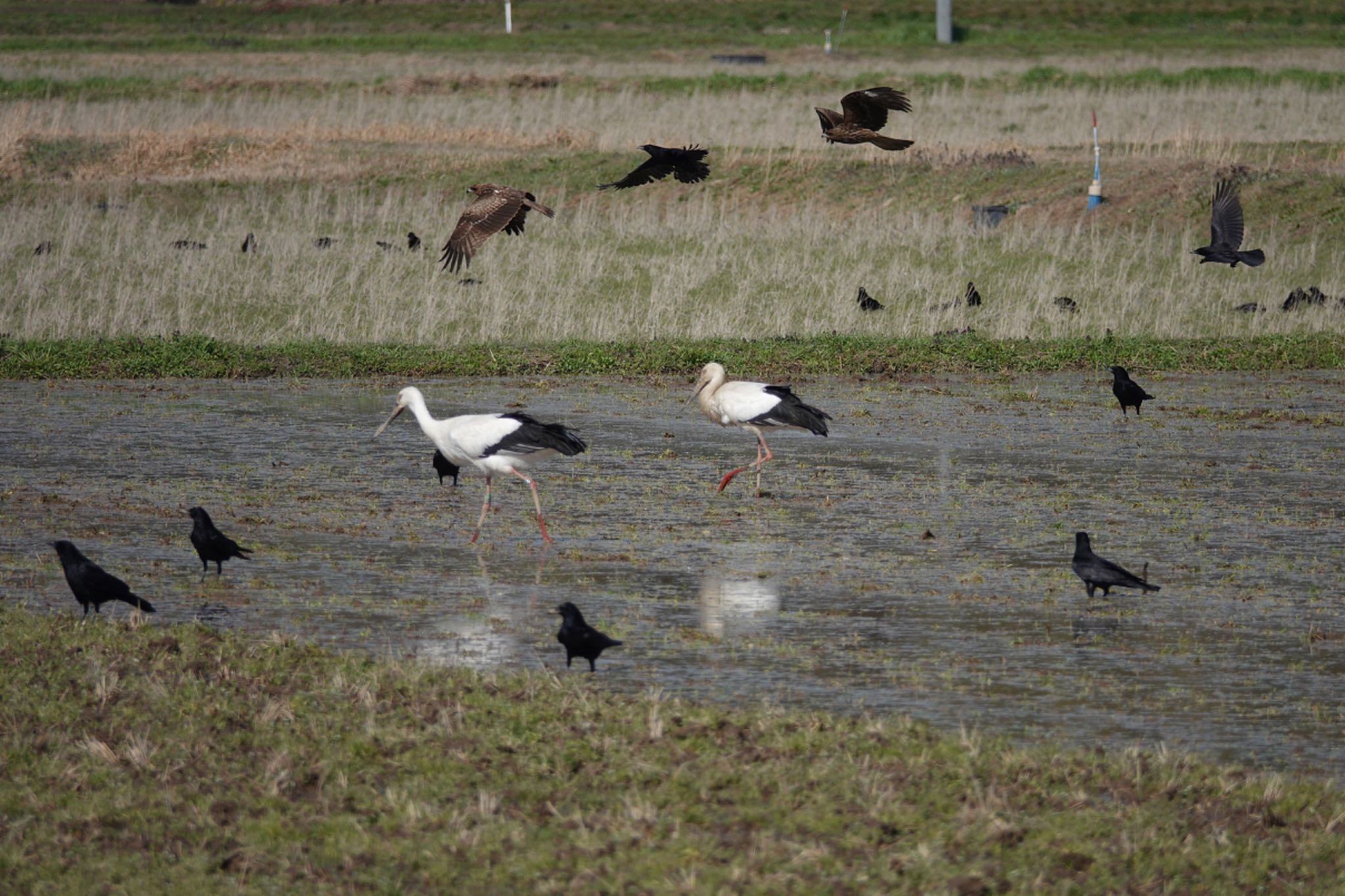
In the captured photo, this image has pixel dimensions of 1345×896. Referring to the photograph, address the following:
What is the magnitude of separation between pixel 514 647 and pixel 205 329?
491 inches

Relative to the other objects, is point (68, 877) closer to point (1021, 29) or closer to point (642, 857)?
point (642, 857)

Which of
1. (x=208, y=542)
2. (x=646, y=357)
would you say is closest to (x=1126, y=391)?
(x=646, y=357)

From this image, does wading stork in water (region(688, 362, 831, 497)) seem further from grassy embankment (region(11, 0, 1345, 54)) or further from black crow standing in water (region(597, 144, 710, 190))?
grassy embankment (region(11, 0, 1345, 54))

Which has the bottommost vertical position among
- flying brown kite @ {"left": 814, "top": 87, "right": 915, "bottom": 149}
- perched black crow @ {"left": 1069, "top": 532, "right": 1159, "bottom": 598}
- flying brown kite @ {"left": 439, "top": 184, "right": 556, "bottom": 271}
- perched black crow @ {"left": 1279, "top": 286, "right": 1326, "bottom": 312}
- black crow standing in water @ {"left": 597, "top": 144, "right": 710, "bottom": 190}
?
perched black crow @ {"left": 1279, "top": 286, "right": 1326, "bottom": 312}

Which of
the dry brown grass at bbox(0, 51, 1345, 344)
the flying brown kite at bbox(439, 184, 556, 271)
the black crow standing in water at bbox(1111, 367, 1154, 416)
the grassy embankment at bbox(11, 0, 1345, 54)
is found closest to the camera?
the flying brown kite at bbox(439, 184, 556, 271)

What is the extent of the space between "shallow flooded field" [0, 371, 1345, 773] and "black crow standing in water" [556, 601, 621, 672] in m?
0.19

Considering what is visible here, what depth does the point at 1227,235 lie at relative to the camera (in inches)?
737

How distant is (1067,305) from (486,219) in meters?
9.45

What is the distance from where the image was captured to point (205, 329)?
19.4 m

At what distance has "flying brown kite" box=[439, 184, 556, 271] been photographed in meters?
13.4

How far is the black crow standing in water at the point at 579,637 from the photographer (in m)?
7.47

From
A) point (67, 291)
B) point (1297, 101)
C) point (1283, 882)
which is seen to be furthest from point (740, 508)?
point (1297, 101)

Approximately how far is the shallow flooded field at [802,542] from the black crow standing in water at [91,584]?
0.24 meters

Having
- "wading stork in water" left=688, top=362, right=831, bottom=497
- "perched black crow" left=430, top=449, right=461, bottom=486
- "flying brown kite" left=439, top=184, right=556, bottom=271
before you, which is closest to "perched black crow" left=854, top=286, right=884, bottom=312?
"flying brown kite" left=439, top=184, right=556, bottom=271
